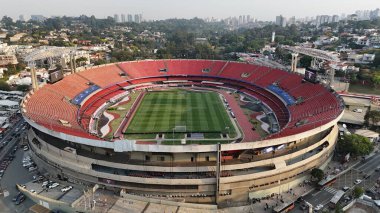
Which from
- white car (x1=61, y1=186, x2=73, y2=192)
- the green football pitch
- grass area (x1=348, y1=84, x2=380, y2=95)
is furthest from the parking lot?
grass area (x1=348, y1=84, x2=380, y2=95)

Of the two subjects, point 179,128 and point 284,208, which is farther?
point 179,128

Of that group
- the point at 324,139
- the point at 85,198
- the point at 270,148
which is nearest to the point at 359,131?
the point at 324,139

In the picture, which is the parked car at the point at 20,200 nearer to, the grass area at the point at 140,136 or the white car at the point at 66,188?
the white car at the point at 66,188

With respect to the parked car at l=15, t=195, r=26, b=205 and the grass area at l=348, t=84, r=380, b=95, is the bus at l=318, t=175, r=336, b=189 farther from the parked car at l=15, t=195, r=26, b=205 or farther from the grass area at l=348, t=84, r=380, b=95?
the grass area at l=348, t=84, r=380, b=95

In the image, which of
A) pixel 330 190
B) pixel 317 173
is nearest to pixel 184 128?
pixel 317 173

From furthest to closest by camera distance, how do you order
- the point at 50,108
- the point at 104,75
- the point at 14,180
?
the point at 104,75 → the point at 50,108 → the point at 14,180

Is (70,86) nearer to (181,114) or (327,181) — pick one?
(181,114)

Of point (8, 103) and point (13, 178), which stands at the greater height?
point (8, 103)

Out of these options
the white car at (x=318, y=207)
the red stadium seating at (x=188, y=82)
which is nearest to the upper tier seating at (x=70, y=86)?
the red stadium seating at (x=188, y=82)

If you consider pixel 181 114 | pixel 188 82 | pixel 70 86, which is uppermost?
pixel 70 86
